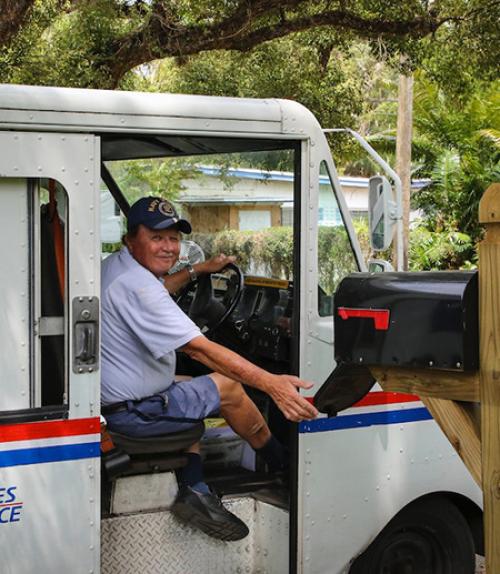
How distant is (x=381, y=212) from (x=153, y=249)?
3.36ft

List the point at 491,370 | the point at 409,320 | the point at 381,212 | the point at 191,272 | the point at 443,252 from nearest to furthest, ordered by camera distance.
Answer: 1. the point at 491,370
2. the point at 409,320
3. the point at 381,212
4. the point at 191,272
5. the point at 443,252

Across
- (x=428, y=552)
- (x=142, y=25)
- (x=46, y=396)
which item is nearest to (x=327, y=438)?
(x=428, y=552)

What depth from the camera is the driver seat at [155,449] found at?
12.5 ft

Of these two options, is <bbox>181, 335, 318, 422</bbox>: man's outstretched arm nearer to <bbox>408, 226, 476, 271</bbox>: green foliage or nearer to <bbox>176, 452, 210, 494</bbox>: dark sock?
<bbox>176, 452, 210, 494</bbox>: dark sock

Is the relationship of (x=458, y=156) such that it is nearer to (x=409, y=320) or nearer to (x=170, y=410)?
(x=170, y=410)

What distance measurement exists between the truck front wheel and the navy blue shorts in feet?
3.60

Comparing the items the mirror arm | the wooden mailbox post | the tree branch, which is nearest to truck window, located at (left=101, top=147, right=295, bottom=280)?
the mirror arm

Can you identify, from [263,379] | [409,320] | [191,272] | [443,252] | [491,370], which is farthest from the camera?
[443,252]

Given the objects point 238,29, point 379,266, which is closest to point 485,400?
point 379,266

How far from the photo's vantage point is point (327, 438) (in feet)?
13.5

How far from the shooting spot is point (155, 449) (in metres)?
3.86

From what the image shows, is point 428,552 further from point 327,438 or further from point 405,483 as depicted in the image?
point 327,438

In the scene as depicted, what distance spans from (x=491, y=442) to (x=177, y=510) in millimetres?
1712

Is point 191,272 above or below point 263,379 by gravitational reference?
above
